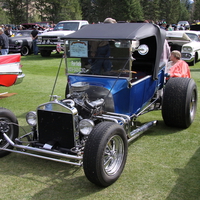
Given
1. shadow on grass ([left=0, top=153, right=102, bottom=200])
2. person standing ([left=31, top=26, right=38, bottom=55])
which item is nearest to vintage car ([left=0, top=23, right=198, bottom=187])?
shadow on grass ([left=0, top=153, right=102, bottom=200])

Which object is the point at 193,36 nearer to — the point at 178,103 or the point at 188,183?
the point at 178,103

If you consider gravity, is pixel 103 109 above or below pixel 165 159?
above

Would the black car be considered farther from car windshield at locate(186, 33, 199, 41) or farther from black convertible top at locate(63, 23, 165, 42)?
black convertible top at locate(63, 23, 165, 42)

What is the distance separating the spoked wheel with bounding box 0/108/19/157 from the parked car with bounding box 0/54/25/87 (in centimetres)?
336

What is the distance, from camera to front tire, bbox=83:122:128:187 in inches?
118

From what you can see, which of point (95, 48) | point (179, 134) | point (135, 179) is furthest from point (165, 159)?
point (95, 48)

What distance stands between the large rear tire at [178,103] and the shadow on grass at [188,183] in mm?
1064

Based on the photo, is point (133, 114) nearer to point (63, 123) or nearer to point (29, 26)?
point (63, 123)

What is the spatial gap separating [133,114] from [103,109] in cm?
56

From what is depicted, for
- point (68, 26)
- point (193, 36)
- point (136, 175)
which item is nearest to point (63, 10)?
point (68, 26)

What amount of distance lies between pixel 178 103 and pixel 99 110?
1.57 m

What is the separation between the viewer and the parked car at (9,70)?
710 cm

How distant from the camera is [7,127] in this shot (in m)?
3.92

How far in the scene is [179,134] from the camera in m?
4.82
